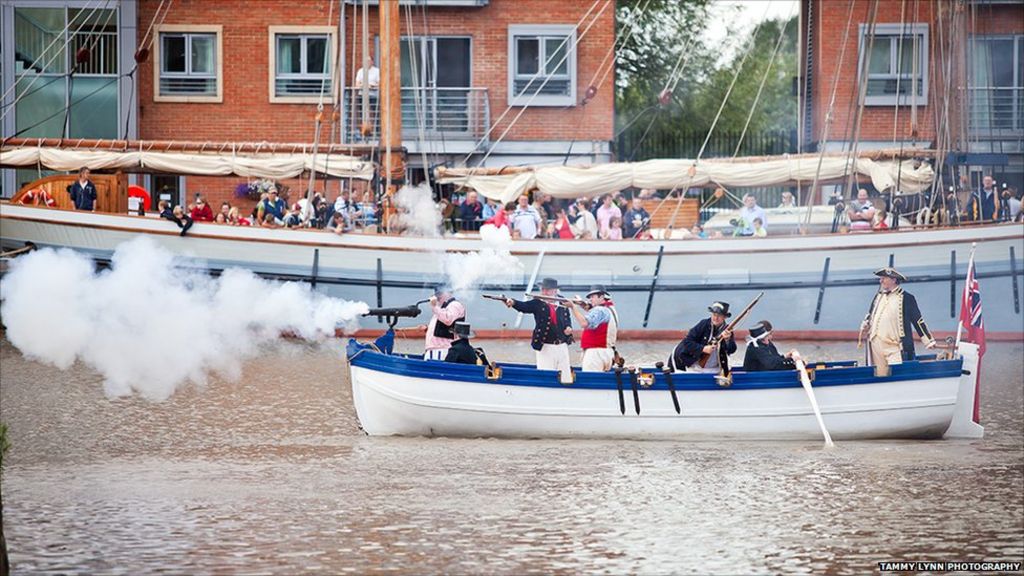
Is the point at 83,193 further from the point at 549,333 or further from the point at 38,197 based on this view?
the point at 549,333

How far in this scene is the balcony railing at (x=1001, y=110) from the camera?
4153cm

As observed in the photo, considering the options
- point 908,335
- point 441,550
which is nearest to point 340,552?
point 441,550

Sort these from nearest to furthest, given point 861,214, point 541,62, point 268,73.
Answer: point 861,214 < point 268,73 < point 541,62

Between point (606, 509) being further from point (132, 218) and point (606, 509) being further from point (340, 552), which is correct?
point (132, 218)

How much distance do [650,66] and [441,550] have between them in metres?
45.0

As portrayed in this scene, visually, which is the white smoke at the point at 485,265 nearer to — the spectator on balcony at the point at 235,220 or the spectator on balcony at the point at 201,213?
the spectator on balcony at the point at 235,220

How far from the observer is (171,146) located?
32.1m

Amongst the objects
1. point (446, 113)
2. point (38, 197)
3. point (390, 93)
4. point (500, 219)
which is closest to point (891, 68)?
point (446, 113)

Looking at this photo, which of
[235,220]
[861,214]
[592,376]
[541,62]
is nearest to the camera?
[592,376]

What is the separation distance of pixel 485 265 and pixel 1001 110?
18303 mm

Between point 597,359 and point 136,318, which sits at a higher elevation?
point 136,318

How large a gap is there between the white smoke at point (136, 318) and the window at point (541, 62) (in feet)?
54.8

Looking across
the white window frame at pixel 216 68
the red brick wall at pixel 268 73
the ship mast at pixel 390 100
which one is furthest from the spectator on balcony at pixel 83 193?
the white window frame at pixel 216 68

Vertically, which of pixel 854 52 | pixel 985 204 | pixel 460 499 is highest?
pixel 854 52
